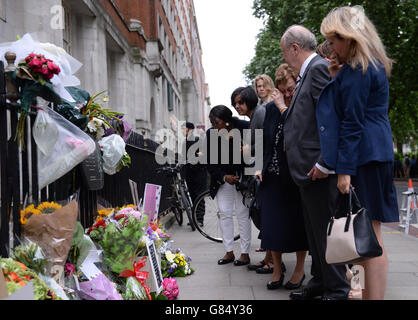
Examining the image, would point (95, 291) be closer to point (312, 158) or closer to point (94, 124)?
point (94, 124)

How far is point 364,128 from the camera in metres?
2.54

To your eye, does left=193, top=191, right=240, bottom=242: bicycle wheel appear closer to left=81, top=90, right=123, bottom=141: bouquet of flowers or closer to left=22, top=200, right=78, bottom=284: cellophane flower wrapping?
left=81, top=90, right=123, bottom=141: bouquet of flowers

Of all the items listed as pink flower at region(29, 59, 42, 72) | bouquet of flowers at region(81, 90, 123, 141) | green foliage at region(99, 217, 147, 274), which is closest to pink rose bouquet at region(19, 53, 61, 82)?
pink flower at region(29, 59, 42, 72)

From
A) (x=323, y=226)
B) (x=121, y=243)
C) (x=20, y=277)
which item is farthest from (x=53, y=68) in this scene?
(x=323, y=226)

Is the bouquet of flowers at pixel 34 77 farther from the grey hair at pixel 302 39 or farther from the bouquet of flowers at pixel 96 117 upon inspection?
the grey hair at pixel 302 39

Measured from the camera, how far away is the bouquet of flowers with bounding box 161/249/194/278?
4.14m

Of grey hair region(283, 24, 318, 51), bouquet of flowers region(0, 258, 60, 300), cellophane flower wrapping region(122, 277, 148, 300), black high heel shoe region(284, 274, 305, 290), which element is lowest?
black high heel shoe region(284, 274, 305, 290)

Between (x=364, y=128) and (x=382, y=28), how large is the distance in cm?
1947

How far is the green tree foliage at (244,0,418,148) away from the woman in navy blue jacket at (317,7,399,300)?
1620 centimetres

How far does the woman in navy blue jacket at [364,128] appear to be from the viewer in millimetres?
2490

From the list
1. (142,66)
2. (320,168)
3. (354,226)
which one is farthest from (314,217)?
(142,66)

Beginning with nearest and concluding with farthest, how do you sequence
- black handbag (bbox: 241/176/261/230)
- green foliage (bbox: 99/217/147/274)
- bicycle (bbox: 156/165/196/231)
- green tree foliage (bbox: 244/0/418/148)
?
green foliage (bbox: 99/217/147/274) → black handbag (bbox: 241/176/261/230) → bicycle (bbox: 156/165/196/231) → green tree foliage (bbox: 244/0/418/148)

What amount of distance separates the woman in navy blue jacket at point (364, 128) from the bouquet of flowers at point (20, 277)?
5.86 ft
